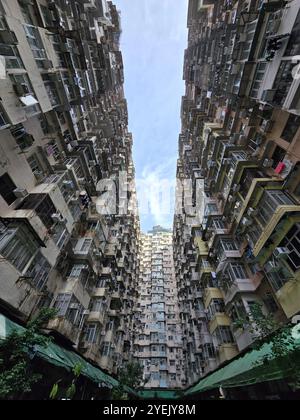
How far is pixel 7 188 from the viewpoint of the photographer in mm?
10781

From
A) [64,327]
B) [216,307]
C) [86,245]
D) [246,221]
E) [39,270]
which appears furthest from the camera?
[86,245]

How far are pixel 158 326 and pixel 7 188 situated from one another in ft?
128

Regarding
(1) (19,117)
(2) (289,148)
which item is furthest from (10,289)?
(2) (289,148)

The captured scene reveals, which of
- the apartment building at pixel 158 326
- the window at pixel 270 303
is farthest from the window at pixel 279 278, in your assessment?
the apartment building at pixel 158 326

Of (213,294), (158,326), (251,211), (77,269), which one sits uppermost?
(251,211)

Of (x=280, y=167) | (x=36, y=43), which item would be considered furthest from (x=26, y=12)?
(x=280, y=167)

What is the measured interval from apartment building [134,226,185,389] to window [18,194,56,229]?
1049 inches

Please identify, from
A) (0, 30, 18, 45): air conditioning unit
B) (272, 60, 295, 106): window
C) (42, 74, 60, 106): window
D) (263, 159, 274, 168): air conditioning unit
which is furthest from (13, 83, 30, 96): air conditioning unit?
(263, 159, 274, 168): air conditioning unit

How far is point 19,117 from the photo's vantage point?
34.2 ft

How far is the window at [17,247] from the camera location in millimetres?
9258

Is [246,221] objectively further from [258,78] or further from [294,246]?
[258,78]

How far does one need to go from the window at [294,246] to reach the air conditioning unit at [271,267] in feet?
2.88

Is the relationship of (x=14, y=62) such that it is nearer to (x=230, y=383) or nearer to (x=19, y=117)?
(x=19, y=117)
